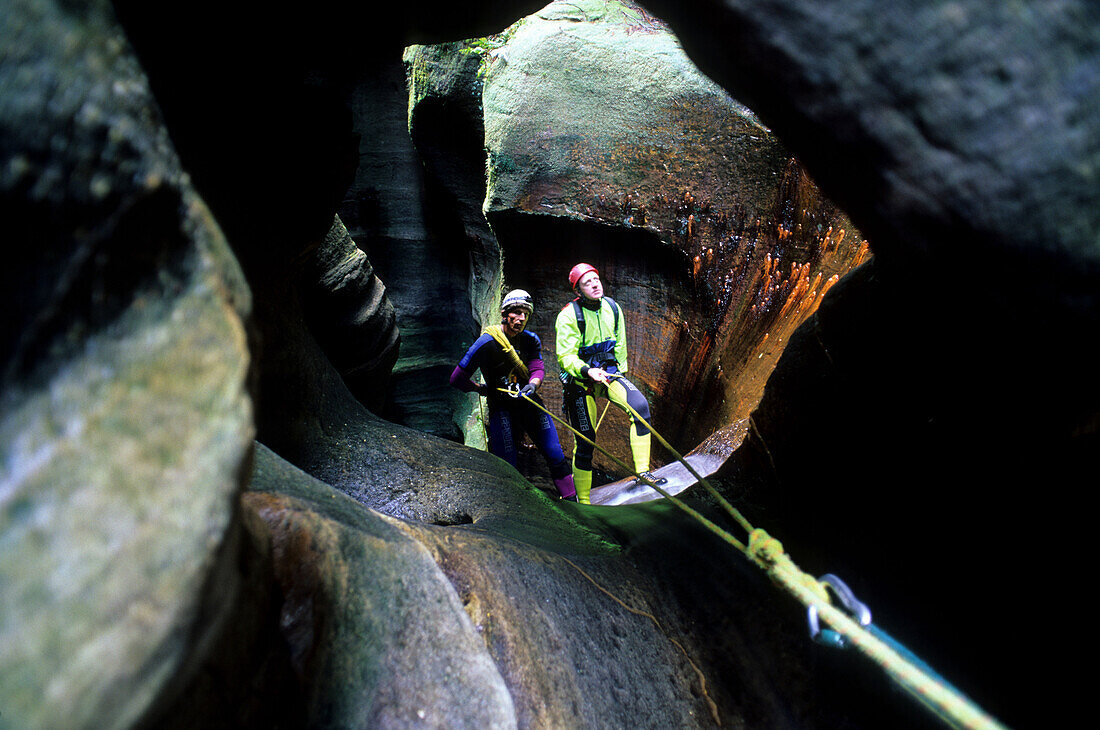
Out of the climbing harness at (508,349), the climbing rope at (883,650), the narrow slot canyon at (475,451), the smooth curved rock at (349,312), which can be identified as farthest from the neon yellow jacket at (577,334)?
the climbing rope at (883,650)

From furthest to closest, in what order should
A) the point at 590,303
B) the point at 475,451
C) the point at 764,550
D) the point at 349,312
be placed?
the point at 349,312, the point at 590,303, the point at 475,451, the point at 764,550

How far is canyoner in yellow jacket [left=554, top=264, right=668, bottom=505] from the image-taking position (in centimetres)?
419

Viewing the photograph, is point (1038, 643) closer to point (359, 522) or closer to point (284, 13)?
point (359, 522)

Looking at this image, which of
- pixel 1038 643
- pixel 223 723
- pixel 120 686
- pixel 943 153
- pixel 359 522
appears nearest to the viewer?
pixel 120 686

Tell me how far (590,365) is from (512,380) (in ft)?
2.36

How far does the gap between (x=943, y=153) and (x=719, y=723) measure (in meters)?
1.79

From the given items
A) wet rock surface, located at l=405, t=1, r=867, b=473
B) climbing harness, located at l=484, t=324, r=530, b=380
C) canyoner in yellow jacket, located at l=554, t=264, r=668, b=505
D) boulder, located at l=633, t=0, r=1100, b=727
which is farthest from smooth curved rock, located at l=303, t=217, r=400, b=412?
boulder, located at l=633, t=0, r=1100, b=727

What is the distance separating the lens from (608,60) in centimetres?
530

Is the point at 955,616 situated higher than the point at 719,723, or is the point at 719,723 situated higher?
the point at 955,616

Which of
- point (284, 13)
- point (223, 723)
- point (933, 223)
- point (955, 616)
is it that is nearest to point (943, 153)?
point (933, 223)

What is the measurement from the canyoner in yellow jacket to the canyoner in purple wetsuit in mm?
233

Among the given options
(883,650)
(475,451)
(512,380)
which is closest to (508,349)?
(512,380)

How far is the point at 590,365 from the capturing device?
445 cm

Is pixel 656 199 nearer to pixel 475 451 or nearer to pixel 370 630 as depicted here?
pixel 475 451
